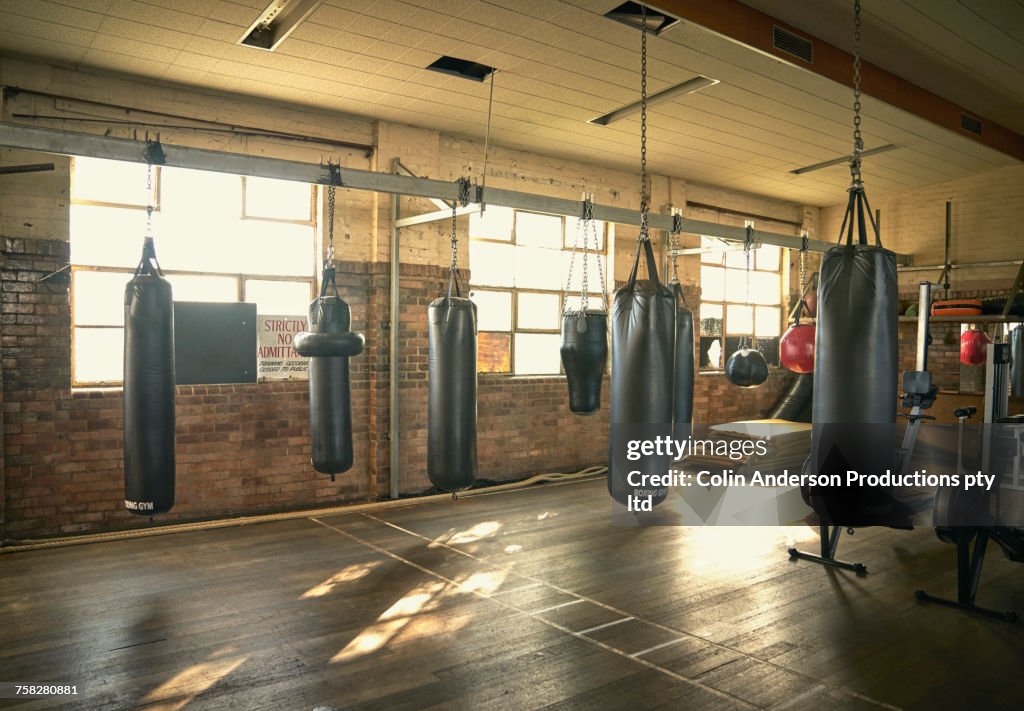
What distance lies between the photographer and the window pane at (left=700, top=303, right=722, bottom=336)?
30.1 ft

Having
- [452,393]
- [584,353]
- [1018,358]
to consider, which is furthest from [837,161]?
[452,393]

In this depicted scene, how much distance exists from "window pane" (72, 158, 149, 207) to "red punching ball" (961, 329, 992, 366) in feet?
25.7

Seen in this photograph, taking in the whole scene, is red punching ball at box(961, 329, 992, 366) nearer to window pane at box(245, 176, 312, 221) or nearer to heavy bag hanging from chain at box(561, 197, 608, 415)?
heavy bag hanging from chain at box(561, 197, 608, 415)

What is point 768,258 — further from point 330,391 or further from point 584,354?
point 330,391

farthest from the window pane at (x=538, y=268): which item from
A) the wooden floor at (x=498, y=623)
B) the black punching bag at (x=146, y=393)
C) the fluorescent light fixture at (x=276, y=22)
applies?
the black punching bag at (x=146, y=393)

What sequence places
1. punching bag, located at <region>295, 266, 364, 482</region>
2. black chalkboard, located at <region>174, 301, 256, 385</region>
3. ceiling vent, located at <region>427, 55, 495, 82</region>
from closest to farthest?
punching bag, located at <region>295, 266, 364, 482</region> → ceiling vent, located at <region>427, 55, 495, 82</region> → black chalkboard, located at <region>174, 301, 256, 385</region>

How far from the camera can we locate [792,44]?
463cm

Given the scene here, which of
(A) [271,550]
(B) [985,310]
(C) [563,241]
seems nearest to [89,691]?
(A) [271,550]

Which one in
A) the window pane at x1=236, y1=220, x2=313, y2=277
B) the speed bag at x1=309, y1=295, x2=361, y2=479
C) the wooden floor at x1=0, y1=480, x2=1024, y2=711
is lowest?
the wooden floor at x1=0, y1=480, x2=1024, y2=711

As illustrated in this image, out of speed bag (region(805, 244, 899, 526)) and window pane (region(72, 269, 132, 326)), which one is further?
window pane (region(72, 269, 132, 326))

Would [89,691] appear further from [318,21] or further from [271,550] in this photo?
[318,21]

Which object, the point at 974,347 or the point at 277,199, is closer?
the point at 277,199

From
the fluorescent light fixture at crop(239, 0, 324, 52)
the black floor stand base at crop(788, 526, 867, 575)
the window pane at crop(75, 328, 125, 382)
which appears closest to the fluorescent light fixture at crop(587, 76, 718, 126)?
the fluorescent light fixture at crop(239, 0, 324, 52)

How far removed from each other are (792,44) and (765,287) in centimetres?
565
